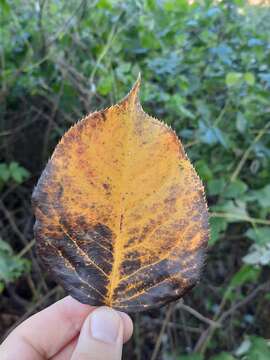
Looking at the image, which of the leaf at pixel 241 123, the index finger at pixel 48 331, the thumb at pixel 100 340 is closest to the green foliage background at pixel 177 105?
the leaf at pixel 241 123

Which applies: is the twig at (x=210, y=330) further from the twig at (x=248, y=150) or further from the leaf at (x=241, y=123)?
the leaf at (x=241, y=123)

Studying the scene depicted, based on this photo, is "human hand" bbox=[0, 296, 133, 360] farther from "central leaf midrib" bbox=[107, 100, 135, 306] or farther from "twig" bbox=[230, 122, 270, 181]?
"twig" bbox=[230, 122, 270, 181]

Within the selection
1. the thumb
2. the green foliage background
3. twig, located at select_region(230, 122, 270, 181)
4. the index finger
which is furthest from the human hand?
twig, located at select_region(230, 122, 270, 181)

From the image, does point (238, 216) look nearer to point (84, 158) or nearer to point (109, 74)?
point (109, 74)

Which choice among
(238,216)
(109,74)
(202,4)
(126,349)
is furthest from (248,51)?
(126,349)

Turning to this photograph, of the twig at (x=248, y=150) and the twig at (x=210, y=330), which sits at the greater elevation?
the twig at (x=248, y=150)

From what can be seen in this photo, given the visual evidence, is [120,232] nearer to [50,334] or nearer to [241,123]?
[50,334]
